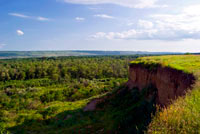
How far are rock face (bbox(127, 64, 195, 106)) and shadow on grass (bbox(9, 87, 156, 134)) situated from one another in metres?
0.92

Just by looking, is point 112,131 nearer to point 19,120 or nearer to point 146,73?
point 146,73

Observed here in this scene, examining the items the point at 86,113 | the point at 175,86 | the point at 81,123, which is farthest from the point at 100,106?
the point at 175,86

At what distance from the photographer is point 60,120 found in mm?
20562

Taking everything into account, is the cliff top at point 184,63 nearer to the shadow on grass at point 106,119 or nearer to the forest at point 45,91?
the shadow on grass at point 106,119

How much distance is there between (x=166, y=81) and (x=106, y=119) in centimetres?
709

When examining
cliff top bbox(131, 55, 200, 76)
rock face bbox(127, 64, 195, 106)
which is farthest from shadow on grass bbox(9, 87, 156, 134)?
cliff top bbox(131, 55, 200, 76)

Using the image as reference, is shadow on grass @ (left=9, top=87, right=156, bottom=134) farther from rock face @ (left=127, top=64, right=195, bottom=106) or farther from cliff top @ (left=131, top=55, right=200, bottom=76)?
cliff top @ (left=131, top=55, right=200, bottom=76)

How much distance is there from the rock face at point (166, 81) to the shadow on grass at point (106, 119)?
0.92 meters

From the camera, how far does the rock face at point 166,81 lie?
9672mm

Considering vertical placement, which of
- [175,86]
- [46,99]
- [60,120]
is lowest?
[46,99]

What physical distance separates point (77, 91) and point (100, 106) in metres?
20.4

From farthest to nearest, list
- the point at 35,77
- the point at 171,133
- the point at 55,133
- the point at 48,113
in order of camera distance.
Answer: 1. the point at 35,77
2. the point at 48,113
3. the point at 55,133
4. the point at 171,133

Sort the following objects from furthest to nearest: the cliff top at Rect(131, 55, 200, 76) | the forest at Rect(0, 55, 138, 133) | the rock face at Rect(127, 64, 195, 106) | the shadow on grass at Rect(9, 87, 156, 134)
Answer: the forest at Rect(0, 55, 138, 133) → the shadow on grass at Rect(9, 87, 156, 134) → the cliff top at Rect(131, 55, 200, 76) → the rock face at Rect(127, 64, 195, 106)

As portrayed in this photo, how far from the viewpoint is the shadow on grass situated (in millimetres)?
12452
